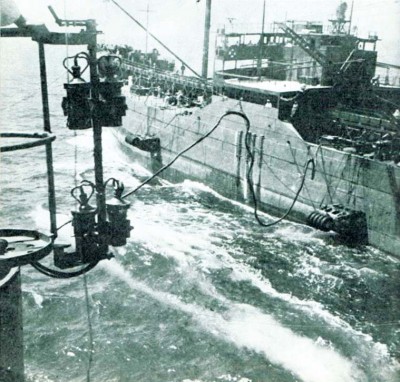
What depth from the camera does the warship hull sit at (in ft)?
54.3

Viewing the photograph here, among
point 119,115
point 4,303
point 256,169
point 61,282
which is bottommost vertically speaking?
point 61,282

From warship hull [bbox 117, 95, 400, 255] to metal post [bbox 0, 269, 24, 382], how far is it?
904 centimetres

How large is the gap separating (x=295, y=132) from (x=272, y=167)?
1.91 metres

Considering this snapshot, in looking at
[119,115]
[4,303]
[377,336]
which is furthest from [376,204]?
[4,303]

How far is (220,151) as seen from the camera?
22703 mm

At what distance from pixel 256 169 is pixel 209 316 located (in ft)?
31.7

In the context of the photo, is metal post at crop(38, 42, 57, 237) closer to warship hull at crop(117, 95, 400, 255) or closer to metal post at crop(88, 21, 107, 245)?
metal post at crop(88, 21, 107, 245)

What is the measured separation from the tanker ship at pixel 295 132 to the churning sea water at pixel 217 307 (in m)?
1.38

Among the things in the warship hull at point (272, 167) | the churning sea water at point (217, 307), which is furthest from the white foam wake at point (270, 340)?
the warship hull at point (272, 167)

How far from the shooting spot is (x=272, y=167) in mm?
20188

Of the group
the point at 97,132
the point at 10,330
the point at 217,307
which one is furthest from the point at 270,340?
the point at 10,330

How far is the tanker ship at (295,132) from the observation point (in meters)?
16.9

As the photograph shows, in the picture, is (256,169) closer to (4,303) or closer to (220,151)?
(220,151)

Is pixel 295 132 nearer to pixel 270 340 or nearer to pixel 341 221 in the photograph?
pixel 341 221
